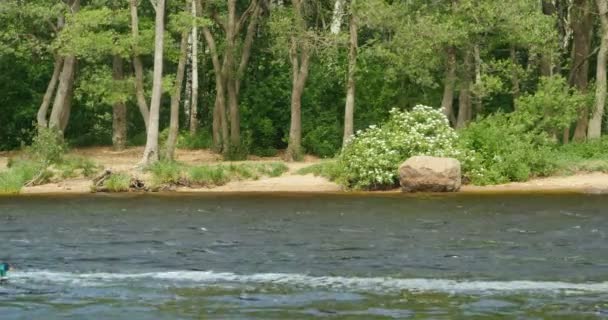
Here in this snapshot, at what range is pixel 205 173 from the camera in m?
36.1

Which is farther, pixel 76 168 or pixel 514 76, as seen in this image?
pixel 514 76

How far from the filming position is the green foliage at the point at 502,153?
3519 cm

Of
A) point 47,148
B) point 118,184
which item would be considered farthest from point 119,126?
point 118,184

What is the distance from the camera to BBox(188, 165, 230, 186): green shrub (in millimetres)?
36000

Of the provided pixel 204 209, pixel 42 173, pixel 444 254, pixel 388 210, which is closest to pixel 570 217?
pixel 388 210

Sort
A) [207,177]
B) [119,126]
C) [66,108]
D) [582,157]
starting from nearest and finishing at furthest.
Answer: [207,177]
[582,157]
[66,108]
[119,126]

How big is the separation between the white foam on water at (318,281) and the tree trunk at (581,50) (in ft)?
83.1

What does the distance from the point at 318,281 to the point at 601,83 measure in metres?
24.3

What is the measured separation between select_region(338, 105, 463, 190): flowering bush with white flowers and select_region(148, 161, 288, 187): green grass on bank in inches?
116

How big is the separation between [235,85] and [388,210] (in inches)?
663

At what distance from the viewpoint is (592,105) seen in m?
39.8

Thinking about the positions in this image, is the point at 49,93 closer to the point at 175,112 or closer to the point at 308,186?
the point at 175,112

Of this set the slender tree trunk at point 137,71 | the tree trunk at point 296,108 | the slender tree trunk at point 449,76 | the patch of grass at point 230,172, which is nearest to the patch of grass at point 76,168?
the slender tree trunk at point 137,71

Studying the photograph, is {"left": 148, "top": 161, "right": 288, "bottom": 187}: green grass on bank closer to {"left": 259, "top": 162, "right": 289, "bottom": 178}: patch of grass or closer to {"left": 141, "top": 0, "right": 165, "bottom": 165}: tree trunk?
{"left": 259, "top": 162, "right": 289, "bottom": 178}: patch of grass
